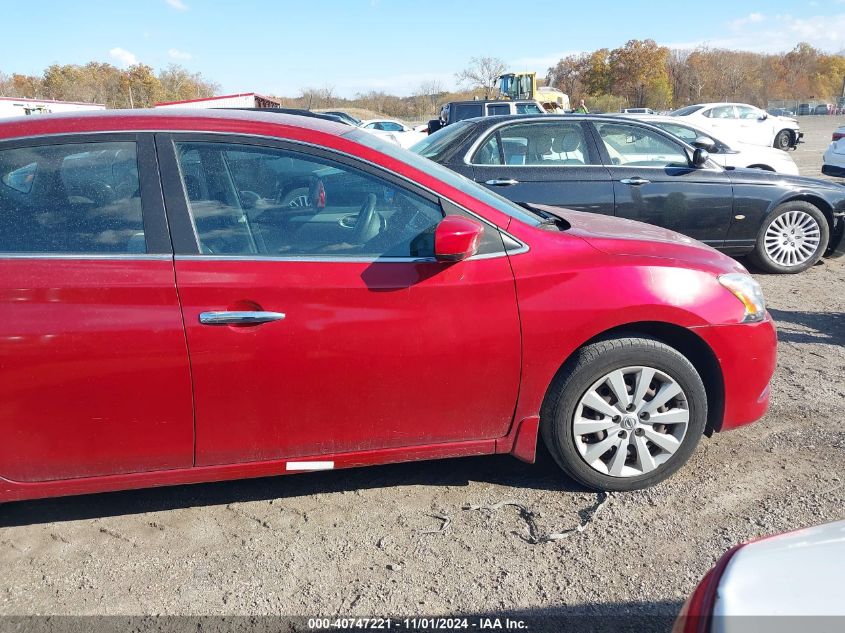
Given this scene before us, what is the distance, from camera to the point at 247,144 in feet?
8.84

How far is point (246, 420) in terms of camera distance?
265 centimetres

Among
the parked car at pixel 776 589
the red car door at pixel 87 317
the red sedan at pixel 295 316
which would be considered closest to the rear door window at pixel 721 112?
the red sedan at pixel 295 316

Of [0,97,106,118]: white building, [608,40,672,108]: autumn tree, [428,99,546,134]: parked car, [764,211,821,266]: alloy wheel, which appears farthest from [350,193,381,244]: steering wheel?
[608,40,672,108]: autumn tree

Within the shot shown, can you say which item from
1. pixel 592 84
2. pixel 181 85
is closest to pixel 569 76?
pixel 592 84

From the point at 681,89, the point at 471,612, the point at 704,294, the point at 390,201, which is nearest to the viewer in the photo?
the point at 471,612

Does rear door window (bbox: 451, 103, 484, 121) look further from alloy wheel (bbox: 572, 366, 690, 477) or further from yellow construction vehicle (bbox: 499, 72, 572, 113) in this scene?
alloy wheel (bbox: 572, 366, 690, 477)

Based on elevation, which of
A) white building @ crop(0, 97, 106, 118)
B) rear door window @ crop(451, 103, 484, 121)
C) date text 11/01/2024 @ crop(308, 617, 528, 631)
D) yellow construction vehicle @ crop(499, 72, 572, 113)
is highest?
yellow construction vehicle @ crop(499, 72, 572, 113)

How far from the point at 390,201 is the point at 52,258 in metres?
1.33

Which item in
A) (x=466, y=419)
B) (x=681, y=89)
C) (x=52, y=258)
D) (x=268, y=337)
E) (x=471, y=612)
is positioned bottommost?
(x=471, y=612)

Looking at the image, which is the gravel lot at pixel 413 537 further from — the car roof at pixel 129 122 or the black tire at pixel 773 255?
the black tire at pixel 773 255

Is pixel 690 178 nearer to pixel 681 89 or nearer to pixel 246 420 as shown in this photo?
pixel 246 420

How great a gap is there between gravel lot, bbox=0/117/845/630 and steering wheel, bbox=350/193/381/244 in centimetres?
124

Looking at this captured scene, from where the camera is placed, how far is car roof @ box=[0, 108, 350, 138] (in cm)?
261

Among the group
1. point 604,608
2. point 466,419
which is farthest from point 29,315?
point 604,608
